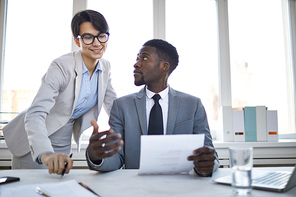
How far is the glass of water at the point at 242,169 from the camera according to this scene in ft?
2.48

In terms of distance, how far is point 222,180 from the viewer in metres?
0.90

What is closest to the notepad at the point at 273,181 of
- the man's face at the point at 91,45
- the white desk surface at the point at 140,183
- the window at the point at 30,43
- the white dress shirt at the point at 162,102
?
the white desk surface at the point at 140,183

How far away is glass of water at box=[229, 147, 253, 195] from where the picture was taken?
0.76 meters

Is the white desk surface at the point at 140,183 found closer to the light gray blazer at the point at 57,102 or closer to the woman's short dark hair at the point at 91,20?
the light gray blazer at the point at 57,102

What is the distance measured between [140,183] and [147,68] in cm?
91

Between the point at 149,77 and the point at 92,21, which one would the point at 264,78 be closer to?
the point at 149,77

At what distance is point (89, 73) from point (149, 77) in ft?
1.34

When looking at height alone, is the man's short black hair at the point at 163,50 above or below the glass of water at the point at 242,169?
above

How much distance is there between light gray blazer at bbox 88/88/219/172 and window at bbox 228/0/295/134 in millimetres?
1566

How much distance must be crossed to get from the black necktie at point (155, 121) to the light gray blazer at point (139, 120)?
0.13 ft

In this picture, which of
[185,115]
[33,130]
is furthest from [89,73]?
[185,115]

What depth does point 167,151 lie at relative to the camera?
3.15ft

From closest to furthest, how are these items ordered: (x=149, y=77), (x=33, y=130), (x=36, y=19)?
(x=33, y=130), (x=149, y=77), (x=36, y=19)

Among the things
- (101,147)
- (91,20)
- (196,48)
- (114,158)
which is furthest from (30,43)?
(101,147)
